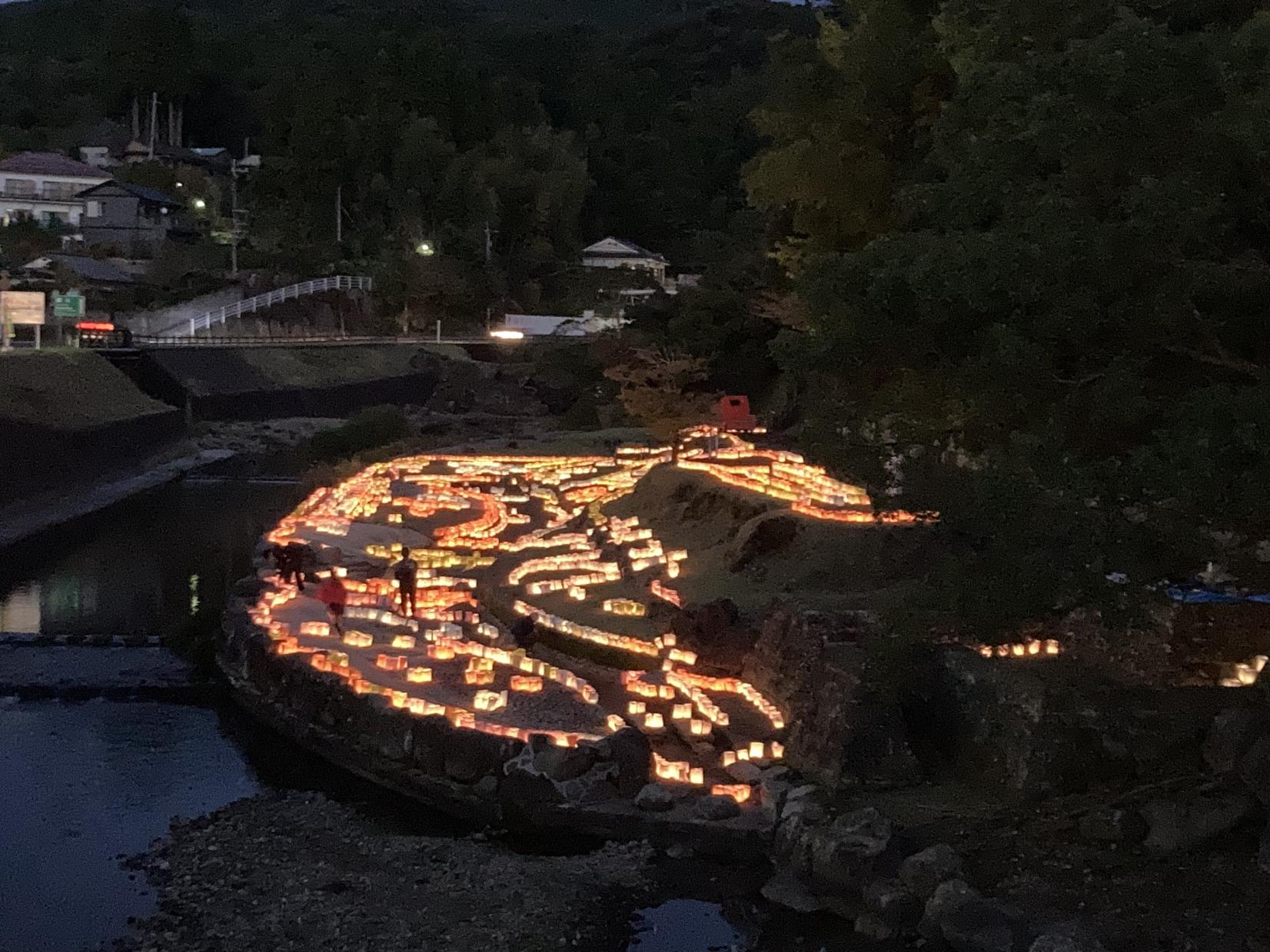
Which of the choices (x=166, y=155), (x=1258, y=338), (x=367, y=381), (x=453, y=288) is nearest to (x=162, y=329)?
(x=367, y=381)

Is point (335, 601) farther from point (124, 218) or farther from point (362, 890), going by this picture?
point (124, 218)

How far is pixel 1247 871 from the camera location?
1112 centimetres

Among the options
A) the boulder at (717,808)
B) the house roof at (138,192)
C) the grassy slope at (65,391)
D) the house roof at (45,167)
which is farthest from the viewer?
the house roof at (45,167)

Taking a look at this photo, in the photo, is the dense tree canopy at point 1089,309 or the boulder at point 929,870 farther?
the boulder at point 929,870

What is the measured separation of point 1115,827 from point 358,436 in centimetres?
3269

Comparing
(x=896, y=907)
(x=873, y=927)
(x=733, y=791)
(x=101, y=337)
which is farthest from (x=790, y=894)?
(x=101, y=337)

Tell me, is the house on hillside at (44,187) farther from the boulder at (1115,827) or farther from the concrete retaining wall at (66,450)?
the boulder at (1115,827)

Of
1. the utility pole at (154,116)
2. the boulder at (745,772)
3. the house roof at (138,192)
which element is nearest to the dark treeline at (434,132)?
the utility pole at (154,116)

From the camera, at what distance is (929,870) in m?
12.1

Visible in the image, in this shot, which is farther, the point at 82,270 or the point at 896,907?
the point at 82,270

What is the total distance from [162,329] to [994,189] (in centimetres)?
5113

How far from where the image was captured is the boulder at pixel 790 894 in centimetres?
1270

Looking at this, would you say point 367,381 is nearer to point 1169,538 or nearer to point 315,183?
point 315,183

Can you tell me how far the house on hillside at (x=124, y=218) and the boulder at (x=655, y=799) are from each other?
2305 inches
